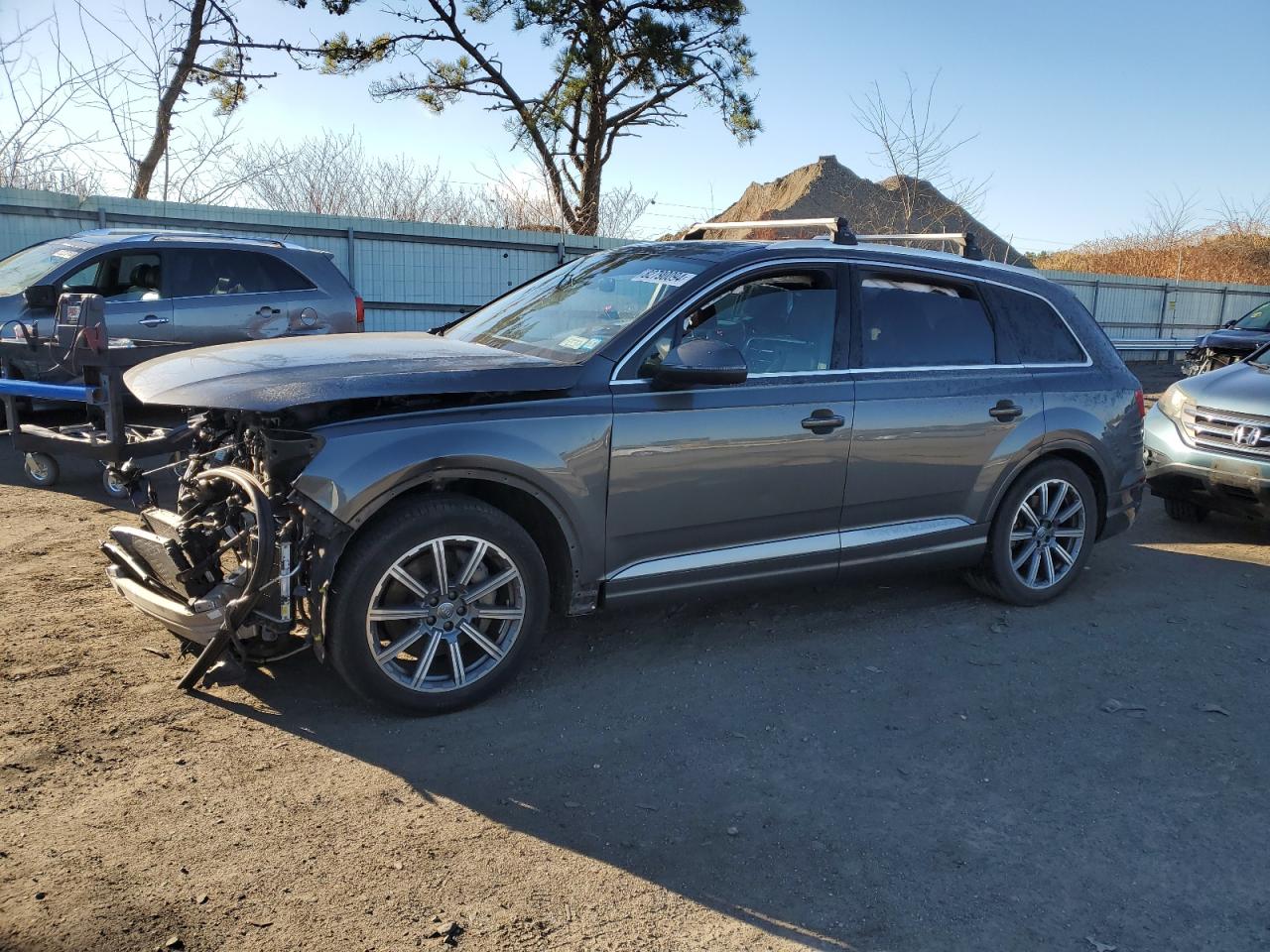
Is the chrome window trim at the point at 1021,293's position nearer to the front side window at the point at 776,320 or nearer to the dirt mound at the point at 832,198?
the front side window at the point at 776,320

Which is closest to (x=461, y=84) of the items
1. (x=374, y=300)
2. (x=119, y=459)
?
(x=374, y=300)

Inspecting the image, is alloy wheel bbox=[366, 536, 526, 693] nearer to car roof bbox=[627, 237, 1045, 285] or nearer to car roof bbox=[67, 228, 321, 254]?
car roof bbox=[627, 237, 1045, 285]

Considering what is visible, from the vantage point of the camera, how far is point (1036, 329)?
5.75 m

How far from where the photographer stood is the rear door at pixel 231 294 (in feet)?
30.0

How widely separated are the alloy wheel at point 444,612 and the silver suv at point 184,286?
541cm

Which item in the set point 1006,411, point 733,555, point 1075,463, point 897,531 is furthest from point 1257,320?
point 733,555

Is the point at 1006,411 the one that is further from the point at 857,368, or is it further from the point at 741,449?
the point at 741,449

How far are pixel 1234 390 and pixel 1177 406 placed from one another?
1.38 feet

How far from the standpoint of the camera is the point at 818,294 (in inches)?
198

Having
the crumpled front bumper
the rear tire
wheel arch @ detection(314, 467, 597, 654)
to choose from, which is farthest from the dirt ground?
the rear tire

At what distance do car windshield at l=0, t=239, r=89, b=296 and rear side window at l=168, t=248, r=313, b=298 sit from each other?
78 centimetres

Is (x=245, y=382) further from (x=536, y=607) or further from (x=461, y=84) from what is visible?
(x=461, y=84)

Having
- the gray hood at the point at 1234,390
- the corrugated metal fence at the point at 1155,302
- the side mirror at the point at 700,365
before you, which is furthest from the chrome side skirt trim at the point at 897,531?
the corrugated metal fence at the point at 1155,302

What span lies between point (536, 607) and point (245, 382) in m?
1.44
